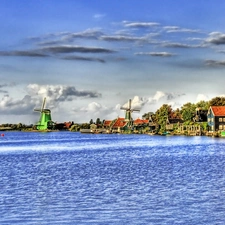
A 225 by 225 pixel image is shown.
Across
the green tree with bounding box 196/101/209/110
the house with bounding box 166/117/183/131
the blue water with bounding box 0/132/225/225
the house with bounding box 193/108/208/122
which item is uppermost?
the green tree with bounding box 196/101/209/110

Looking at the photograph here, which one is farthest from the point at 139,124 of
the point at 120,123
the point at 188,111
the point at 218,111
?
the point at 218,111

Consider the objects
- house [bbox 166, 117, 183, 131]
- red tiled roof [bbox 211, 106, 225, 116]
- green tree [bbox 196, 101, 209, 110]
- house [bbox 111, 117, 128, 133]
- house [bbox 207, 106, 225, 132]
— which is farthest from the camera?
house [bbox 111, 117, 128, 133]

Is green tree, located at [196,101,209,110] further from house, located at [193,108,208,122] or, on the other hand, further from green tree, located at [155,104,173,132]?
green tree, located at [155,104,173,132]

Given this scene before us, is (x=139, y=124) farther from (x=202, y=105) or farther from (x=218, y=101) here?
(x=218, y=101)

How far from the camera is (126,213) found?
21016 mm

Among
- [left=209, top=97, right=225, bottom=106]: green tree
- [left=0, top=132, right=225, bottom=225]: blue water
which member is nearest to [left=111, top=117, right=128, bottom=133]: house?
[left=209, top=97, right=225, bottom=106]: green tree

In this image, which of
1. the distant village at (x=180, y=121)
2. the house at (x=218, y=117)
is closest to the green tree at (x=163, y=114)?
the distant village at (x=180, y=121)

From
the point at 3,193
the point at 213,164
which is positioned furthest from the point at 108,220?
the point at 213,164

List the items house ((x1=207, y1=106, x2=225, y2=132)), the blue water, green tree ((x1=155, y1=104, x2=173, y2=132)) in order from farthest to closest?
green tree ((x1=155, y1=104, x2=173, y2=132))
house ((x1=207, y1=106, x2=225, y2=132))
the blue water

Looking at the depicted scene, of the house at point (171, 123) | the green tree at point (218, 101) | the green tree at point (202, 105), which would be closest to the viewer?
the green tree at point (218, 101)

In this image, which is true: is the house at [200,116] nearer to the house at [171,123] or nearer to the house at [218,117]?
the house at [171,123]

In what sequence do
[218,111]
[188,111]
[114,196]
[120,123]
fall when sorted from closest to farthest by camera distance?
[114,196] < [218,111] < [188,111] < [120,123]

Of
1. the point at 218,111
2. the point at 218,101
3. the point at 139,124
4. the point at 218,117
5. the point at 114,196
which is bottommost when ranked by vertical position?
the point at 114,196

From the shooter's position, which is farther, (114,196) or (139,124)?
(139,124)
